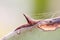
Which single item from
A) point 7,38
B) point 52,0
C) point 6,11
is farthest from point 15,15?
point 7,38

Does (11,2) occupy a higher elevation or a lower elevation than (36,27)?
higher

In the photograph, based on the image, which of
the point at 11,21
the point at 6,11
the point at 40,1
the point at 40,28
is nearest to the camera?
the point at 40,28

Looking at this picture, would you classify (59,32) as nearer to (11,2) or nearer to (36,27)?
(36,27)

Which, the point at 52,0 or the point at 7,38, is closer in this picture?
the point at 7,38

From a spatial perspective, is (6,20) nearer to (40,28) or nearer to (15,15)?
(15,15)

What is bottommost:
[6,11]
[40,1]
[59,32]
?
[59,32]

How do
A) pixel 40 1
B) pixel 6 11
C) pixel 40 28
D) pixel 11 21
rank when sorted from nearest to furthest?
pixel 40 28
pixel 40 1
pixel 11 21
pixel 6 11

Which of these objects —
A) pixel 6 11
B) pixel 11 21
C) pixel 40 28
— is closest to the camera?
pixel 40 28

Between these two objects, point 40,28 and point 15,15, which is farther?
point 15,15

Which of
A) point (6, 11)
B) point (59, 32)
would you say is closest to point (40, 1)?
point (6, 11)
